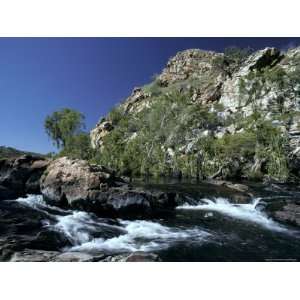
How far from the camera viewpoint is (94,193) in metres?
11.2

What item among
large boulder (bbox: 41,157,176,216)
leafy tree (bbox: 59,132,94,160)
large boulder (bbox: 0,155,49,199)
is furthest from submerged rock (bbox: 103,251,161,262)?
leafy tree (bbox: 59,132,94,160)

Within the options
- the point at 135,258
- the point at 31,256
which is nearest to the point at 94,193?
the point at 31,256

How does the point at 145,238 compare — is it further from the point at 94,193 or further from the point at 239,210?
the point at 239,210

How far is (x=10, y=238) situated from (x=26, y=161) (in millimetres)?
9083

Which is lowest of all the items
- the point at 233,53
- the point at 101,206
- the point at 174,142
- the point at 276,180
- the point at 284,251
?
the point at 284,251

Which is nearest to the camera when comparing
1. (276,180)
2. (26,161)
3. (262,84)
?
A: (26,161)

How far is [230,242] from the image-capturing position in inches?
308

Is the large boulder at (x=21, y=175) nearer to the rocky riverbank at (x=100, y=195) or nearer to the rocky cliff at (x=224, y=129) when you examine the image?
the rocky riverbank at (x=100, y=195)

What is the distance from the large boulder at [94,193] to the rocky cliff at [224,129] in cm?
1940

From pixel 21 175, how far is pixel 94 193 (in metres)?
6.33

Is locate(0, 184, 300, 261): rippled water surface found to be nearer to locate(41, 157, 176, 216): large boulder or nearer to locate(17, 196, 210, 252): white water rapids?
locate(17, 196, 210, 252): white water rapids

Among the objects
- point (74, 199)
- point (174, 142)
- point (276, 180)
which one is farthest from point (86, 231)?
point (174, 142)

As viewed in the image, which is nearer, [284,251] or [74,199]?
[284,251]
